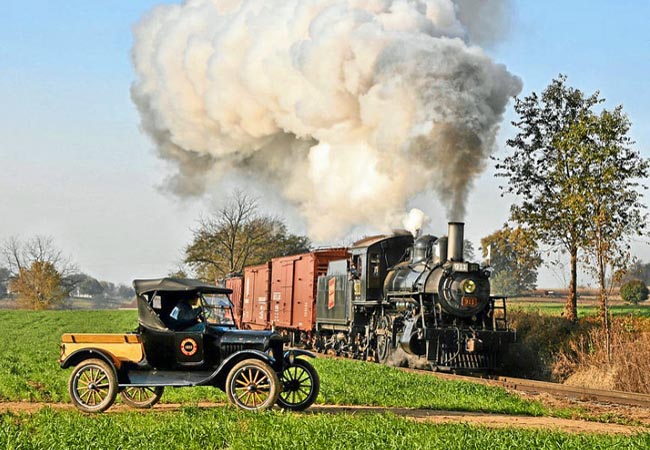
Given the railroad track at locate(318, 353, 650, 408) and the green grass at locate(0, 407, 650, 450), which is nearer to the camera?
the green grass at locate(0, 407, 650, 450)

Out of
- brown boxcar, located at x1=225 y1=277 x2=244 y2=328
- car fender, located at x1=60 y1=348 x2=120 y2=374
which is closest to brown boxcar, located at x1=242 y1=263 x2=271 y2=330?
brown boxcar, located at x1=225 y1=277 x2=244 y2=328

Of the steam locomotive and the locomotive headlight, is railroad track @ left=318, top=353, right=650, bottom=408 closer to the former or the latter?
the steam locomotive

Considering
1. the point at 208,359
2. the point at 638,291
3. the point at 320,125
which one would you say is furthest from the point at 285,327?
the point at 638,291

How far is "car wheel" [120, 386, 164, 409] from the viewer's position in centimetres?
1208

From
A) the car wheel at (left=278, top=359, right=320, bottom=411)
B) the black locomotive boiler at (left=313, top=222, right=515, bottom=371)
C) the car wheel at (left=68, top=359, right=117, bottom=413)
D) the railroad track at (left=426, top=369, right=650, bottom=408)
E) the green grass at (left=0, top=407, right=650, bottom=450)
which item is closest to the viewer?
the green grass at (left=0, top=407, right=650, bottom=450)

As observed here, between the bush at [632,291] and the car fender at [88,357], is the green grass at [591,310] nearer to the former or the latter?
the bush at [632,291]

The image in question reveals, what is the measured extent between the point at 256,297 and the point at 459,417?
81.1 ft

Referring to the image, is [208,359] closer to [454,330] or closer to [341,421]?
[341,421]

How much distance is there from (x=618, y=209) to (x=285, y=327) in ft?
41.6

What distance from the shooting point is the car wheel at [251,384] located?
11.2 meters

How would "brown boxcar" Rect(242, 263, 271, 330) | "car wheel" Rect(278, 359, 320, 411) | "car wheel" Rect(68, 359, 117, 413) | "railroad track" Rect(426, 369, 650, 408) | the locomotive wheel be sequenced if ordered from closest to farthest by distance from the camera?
"car wheel" Rect(68, 359, 117, 413), "car wheel" Rect(278, 359, 320, 411), "railroad track" Rect(426, 369, 650, 408), the locomotive wheel, "brown boxcar" Rect(242, 263, 271, 330)

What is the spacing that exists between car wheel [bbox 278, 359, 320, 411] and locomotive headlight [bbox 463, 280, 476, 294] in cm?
812

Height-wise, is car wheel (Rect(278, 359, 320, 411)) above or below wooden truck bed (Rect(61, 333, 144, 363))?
below

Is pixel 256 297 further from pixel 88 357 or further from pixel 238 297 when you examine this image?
pixel 88 357
